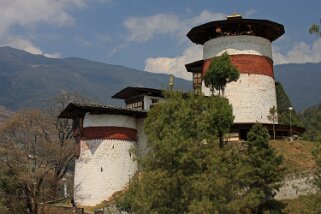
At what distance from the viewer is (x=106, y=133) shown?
130 feet

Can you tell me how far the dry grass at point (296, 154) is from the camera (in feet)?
108

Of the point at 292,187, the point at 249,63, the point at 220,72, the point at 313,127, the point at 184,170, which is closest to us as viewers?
the point at 184,170

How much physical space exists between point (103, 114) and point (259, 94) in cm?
1417

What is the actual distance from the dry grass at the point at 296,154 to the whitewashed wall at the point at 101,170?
1205cm

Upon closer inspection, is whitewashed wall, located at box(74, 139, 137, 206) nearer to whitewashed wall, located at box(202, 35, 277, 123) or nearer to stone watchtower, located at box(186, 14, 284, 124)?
stone watchtower, located at box(186, 14, 284, 124)

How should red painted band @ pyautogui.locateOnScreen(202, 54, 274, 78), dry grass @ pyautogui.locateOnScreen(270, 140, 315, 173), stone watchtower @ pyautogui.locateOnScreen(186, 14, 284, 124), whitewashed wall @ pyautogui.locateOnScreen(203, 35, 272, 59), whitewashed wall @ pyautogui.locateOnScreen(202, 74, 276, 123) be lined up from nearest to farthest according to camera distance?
1. dry grass @ pyautogui.locateOnScreen(270, 140, 315, 173)
2. whitewashed wall @ pyautogui.locateOnScreen(202, 74, 276, 123)
3. stone watchtower @ pyautogui.locateOnScreen(186, 14, 284, 124)
4. red painted band @ pyautogui.locateOnScreen(202, 54, 274, 78)
5. whitewashed wall @ pyautogui.locateOnScreen(203, 35, 272, 59)

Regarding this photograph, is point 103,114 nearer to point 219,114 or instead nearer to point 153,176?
point 219,114

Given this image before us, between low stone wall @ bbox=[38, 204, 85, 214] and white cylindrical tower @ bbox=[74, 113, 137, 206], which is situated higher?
white cylindrical tower @ bbox=[74, 113, 137, 206]

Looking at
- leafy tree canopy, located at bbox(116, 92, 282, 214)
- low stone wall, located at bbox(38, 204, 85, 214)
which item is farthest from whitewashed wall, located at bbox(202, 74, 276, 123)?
leafy tree canopy, located at bbox(116, 92, 282, 214)

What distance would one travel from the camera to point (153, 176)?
19.5m

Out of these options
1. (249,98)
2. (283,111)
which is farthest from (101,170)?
(283,111)

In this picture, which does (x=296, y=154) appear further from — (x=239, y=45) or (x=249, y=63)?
(x=239, y=45)

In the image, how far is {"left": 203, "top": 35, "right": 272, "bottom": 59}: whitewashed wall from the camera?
145 feet

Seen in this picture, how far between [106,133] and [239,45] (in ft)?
47.8
